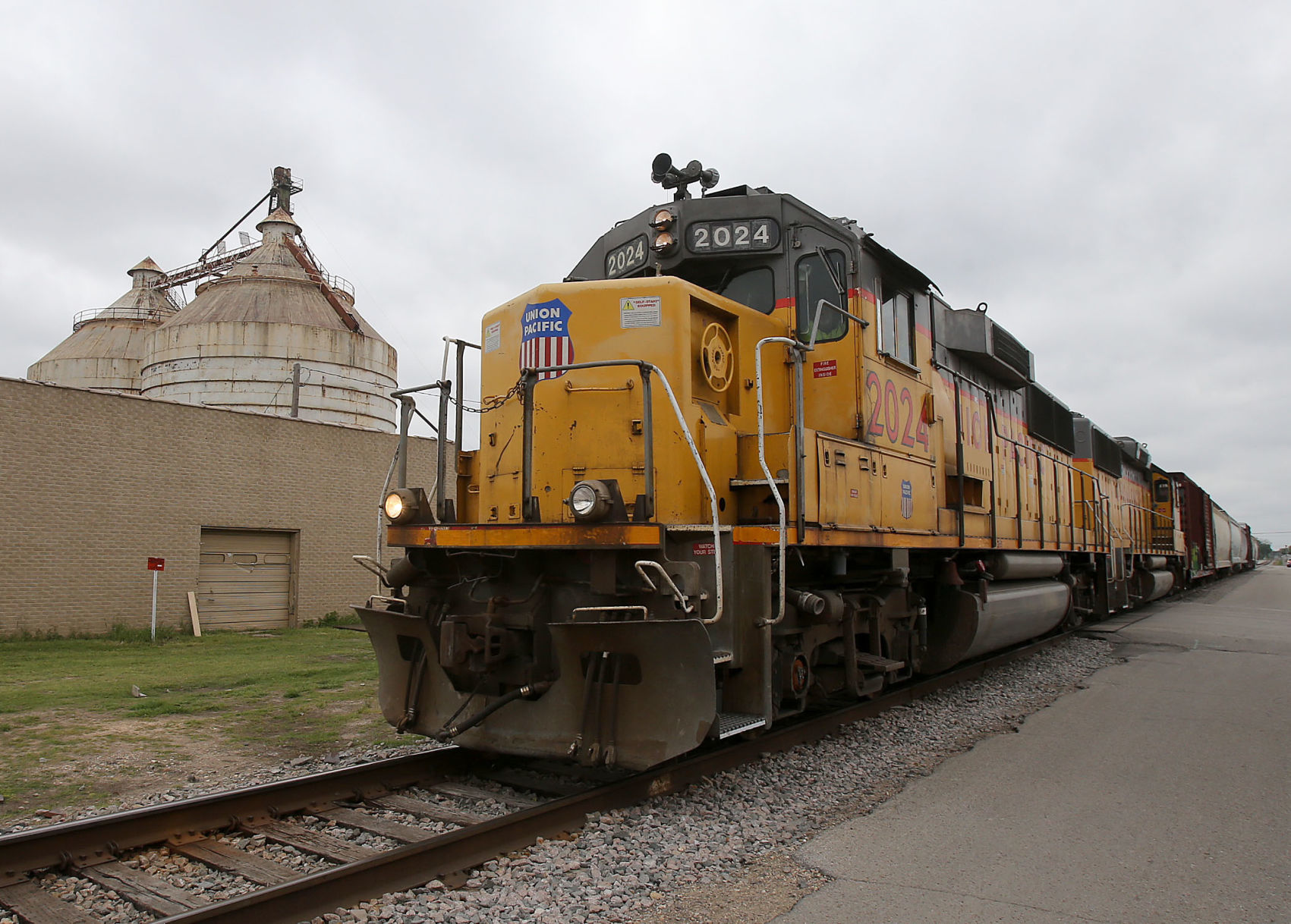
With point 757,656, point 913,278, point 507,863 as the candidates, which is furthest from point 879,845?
point 913,278

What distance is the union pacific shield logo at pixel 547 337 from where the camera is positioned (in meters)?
5.05

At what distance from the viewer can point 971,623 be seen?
7.15m

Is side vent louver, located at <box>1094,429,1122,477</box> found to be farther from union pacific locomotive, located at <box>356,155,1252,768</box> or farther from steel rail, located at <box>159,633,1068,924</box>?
steel rail, located at <box>159,633,1068,924</box>

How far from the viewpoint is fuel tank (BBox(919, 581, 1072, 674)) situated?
283 inches

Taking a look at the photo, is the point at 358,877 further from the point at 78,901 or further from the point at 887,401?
the point at 887,401

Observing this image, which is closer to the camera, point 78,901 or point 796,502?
point 78,901

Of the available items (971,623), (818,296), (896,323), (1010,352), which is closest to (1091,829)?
(971,623)

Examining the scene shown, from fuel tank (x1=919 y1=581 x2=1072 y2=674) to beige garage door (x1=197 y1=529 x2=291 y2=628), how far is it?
11.2 meters

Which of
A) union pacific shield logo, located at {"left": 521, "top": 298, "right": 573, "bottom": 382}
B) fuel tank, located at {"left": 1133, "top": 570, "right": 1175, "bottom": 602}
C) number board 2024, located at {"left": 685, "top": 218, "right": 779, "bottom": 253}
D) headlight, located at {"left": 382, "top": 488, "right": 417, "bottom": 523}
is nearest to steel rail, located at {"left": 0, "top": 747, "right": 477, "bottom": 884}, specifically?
headlight, located at {"left": 382, "top": 488, "right": 417, "bottom": 523}

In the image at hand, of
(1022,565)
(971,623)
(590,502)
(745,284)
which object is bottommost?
(971,623)

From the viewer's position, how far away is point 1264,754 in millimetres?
5512

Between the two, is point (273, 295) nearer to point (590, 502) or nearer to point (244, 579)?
point (244, 579)

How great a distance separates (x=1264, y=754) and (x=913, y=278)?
4.03 metres

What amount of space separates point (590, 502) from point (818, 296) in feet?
8.23
